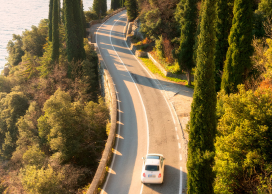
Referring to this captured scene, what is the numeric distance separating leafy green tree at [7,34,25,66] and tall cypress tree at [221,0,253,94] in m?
52.3

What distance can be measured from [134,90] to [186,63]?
22.5 ft

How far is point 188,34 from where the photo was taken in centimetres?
2567

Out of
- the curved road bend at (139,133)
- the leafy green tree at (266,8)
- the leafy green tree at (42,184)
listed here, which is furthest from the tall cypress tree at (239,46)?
the leafy green tree at (42,184)

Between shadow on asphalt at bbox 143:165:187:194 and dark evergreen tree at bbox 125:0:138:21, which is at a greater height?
dark evergreen tree at bbox 125:0:138:21

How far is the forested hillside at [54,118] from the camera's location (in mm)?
18953

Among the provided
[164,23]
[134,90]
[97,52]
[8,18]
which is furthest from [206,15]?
[8,18]

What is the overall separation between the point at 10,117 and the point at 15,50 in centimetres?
3035

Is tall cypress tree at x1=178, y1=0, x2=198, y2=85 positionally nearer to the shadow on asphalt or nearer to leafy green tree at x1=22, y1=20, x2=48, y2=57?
the shadow on asphalt

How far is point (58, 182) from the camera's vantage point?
16422 millimetres

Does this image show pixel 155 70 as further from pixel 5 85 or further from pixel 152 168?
pixel 5 85

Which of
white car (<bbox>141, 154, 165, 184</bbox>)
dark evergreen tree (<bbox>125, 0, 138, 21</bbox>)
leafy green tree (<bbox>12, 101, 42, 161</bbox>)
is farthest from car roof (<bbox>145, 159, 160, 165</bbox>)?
dark evergreen tree (<bbox>125, 0, 138, 21</bbox>)

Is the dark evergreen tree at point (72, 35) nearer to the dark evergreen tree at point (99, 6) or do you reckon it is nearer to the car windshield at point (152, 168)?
the car windshield at point (152, 168)

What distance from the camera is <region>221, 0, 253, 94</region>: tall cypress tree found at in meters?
16.9

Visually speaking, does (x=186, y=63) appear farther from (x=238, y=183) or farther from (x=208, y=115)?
(x=238, y=183)
